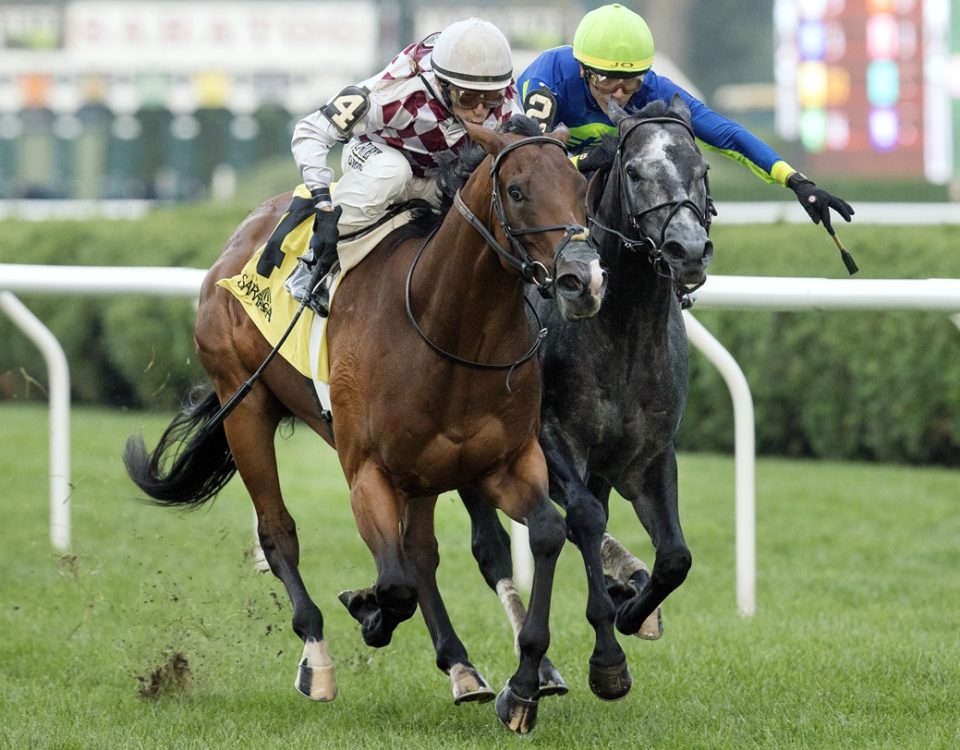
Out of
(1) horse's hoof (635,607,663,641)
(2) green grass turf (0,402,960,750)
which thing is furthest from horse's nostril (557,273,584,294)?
(1) horse's hoof (635,607,663,641)

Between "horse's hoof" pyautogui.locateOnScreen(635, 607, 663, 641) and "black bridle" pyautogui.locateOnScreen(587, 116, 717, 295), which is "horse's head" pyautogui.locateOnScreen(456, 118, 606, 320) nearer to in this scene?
"black bridle" pyautogui.locateOnScreen(587, 116, 717, 295)

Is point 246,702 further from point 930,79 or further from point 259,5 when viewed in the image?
point 259,5

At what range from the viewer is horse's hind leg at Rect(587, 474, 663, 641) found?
4.39 metres

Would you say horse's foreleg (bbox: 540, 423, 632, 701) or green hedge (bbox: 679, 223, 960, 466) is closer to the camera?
horse's foreleg (bbox: 540, 423, 632, 701)

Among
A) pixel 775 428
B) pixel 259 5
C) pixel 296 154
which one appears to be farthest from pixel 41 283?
pixel 259 5

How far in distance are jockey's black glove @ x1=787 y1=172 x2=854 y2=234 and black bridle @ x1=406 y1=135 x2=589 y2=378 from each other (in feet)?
2.56

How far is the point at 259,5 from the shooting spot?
108 feet

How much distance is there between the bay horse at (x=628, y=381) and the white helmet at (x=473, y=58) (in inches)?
13.1

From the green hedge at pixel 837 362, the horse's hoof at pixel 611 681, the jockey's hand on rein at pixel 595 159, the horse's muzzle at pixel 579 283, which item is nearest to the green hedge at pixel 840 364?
the green hedge at pixel 837 362

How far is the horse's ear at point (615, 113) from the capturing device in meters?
4.03

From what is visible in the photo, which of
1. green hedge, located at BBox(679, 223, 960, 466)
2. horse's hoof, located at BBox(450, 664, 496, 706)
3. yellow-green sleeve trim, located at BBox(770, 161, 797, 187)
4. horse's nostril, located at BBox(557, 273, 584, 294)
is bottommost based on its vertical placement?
green hedge, located at BBox(679, 223, 960, 466)

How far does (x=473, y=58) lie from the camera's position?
3869 millimetres

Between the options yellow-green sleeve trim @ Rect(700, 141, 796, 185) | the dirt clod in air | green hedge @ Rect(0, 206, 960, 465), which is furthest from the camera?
green hedge @ Rect(0, 206, 960, 465)

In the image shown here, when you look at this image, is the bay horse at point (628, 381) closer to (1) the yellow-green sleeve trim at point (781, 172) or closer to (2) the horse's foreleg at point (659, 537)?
(2) the horse's foreleg at point (659, 537)
